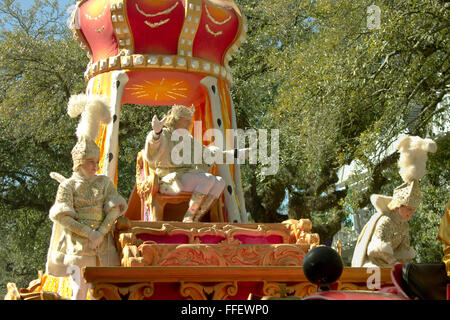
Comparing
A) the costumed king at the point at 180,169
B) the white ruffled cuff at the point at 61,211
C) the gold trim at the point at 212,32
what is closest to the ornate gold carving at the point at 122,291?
the white ruffled cuff at the point at 61,211

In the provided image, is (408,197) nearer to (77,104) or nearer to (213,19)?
(77,104)

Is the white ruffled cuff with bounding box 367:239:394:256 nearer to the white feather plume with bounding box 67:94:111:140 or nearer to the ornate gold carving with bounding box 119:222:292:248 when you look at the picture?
the ornate gold carving with bounding box 119:222:292:248

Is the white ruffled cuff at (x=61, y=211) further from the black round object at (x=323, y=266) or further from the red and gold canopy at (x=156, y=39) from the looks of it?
the black round object at (x=323, y=266)

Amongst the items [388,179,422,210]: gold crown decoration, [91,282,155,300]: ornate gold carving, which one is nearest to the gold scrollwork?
[388,179,422,210]: gold crown decoration

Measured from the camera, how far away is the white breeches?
806 cm

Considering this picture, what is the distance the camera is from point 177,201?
8.25m

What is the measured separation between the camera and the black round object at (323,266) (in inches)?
132

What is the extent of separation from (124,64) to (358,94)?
14.0 ft

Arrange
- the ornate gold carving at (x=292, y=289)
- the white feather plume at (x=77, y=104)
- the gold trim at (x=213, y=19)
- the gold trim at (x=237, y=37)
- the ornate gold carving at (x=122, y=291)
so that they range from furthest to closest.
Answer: the gold trim at (x=237, y=37) → the gold trim at (x=213, y=19) → the white feather plume at (x=77, y=104) → the ornate gold carving at (x=292, y=289) → the ornate gold carving at (x=122, y=291)

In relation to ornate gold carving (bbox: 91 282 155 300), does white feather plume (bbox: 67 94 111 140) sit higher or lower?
higher

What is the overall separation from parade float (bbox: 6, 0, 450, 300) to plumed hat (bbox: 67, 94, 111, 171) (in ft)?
1.02

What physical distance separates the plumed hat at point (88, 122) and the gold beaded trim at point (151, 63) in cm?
146

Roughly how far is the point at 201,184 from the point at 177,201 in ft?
1.29
